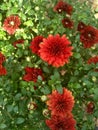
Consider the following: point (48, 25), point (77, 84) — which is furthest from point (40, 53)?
point (48, 25)

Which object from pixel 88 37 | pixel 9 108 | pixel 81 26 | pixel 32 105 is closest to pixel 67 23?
pixel 81 26

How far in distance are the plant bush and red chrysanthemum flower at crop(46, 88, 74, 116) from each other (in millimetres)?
31

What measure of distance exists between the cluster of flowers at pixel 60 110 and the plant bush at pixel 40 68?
36mm

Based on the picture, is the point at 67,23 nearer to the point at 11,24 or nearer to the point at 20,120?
the point at 11,24

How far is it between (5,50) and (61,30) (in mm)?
345

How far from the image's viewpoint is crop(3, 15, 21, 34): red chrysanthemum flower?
217cm

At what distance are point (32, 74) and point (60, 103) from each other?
226 millimetres

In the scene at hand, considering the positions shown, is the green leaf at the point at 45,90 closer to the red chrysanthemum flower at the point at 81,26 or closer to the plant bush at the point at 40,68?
the plant bush at the point at 40,68

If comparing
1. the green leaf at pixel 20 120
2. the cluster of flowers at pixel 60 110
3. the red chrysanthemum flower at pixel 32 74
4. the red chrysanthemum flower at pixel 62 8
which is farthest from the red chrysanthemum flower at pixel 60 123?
the red chrysanthemum flower at pixel 62 8

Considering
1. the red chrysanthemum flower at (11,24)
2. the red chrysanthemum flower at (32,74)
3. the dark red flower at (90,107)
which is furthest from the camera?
the red chrysanthemum flower at (11,24)

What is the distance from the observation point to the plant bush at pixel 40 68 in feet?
6.15

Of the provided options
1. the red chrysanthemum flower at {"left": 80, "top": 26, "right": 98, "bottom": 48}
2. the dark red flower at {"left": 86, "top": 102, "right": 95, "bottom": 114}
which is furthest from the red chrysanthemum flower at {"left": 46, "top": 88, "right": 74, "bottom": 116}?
the red chrysanthemum flower at {"left": 80, "top": 26, "right": 98, "bottom": 48}

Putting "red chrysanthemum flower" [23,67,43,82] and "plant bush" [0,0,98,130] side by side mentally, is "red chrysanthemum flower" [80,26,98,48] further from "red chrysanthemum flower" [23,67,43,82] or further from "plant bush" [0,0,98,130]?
"red chrysanthemum flower" [23,67,43,82]

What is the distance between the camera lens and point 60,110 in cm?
182
